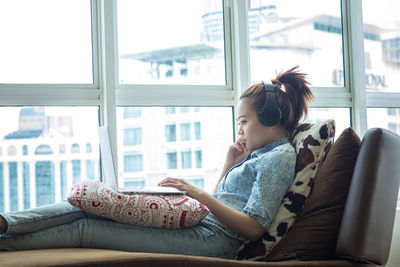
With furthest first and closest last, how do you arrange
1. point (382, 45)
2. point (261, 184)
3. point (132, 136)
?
point (382, 45) → point (132, 136) → point (261, 184)

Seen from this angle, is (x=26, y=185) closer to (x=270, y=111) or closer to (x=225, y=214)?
(x=225, y=214)

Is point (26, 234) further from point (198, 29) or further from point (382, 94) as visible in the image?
point (382, 94)

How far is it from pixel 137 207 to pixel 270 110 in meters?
0.66

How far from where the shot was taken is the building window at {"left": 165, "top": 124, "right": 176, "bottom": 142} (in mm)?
2459

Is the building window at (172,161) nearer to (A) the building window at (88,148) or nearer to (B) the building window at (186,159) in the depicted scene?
(B) the building window at (186,159)

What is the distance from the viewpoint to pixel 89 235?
1.56 metres

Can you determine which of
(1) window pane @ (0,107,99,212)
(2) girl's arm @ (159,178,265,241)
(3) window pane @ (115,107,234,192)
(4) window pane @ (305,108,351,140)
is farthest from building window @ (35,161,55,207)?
(4) window pane @ (305,108,351,140)

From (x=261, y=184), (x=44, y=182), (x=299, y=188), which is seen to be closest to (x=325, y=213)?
(x=299, y=188)

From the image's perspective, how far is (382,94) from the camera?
9.43 feet

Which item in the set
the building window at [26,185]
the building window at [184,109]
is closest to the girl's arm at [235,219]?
the building window at [184,109]

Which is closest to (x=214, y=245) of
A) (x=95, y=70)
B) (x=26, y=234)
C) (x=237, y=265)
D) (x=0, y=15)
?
(x=237, y=265)

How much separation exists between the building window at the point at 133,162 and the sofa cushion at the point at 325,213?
985 millimetres

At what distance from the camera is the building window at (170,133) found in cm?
246

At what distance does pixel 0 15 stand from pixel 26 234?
4.01 ft
